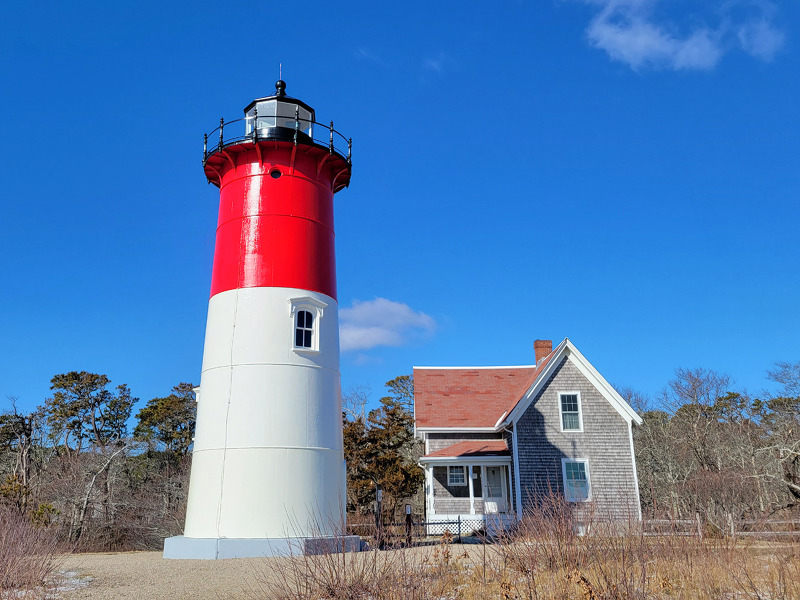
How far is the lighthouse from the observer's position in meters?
14.6

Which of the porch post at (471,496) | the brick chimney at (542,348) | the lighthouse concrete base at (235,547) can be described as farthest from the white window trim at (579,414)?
the lighthouse concrete base at (235,547)

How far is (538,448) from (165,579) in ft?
44.5

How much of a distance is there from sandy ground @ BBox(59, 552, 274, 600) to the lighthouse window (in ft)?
17.1

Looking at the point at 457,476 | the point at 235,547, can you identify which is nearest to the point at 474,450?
the point at 457,476

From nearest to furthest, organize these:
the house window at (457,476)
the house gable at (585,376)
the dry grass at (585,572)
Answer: the dry grass at (585,572)
the house gable at (585,376)
the house window at (457,476)

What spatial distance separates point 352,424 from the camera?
30453mm

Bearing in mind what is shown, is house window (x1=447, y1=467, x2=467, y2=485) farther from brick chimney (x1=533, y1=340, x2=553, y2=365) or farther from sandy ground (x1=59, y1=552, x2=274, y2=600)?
sandy ground (x1=59, y1=552, x2=274, y2=600)

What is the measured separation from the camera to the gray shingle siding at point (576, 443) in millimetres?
21391

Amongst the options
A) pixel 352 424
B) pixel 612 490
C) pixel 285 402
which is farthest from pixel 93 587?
pixel 352 424

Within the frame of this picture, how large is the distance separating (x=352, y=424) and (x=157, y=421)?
14.7 metres

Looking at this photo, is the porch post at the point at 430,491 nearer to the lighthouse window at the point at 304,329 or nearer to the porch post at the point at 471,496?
the porch post at the point at 471,496

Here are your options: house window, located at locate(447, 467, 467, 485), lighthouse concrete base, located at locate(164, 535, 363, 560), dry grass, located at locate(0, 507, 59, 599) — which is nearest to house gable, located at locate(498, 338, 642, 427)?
house window, located at locate(447, 467, 467, 485)

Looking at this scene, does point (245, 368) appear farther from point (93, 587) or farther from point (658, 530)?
point (658, 530)

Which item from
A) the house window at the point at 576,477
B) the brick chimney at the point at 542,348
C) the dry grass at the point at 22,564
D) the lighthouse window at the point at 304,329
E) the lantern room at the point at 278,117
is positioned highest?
the lantern room at the point at 278,117
